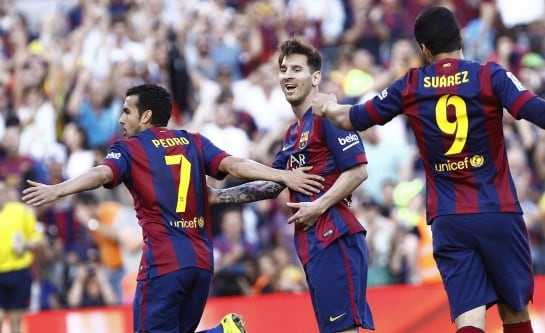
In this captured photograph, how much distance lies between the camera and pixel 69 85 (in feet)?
57.9

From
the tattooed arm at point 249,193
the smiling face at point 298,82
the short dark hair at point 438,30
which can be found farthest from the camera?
the tattooed arm at point 249,193

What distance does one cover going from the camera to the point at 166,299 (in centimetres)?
799

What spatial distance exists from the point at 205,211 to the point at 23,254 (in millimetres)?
6973

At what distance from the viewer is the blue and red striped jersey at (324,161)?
800 cm

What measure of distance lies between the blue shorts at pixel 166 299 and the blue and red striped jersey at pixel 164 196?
59mm

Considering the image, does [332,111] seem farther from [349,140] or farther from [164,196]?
[164,196]

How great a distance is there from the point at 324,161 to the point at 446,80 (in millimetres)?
1196

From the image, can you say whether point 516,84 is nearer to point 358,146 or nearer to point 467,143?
point 467,143

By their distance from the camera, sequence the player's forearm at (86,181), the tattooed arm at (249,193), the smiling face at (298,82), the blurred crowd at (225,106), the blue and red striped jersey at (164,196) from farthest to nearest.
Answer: the blurred crowd at (225,106)
the tattooed arm at (249,193)
the smiling face at (298,82)
the blue and red striped jersey at (164,196)
the player's forearm at (86,181)

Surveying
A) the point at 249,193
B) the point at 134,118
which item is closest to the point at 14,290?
the point at 249,193

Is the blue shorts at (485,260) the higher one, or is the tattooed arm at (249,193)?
the tattooed arm at (249,193)

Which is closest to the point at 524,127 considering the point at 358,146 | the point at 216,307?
the point at 216,307

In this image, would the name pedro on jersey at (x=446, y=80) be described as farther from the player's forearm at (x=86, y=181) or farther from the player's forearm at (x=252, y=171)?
the player's forearm at (x=86, y=181)

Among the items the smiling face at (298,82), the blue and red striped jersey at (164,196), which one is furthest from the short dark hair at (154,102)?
the smiling face at (298,82)
